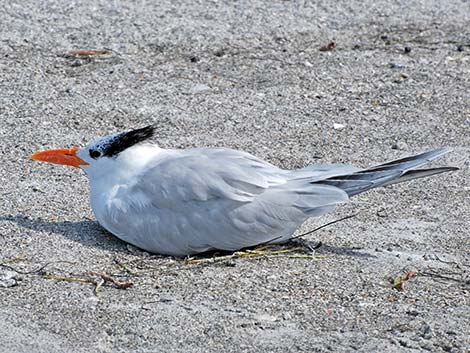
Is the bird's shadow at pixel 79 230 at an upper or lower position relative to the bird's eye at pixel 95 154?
lower

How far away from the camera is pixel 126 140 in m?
5.99

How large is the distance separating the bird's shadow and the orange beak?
35cm

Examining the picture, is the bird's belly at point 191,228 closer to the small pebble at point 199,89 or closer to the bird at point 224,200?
the bird at point 224,200

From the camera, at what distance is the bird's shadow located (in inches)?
228

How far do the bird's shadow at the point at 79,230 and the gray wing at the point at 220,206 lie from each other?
208 millimetres

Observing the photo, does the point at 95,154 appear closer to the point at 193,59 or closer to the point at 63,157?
the point at 63,157

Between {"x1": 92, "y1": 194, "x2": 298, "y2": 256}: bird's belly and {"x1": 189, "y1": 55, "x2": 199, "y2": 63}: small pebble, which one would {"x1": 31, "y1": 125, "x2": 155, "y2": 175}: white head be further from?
{"x1": 189, "y1": 55, "x2": 199, "y2": 63}: small pebble

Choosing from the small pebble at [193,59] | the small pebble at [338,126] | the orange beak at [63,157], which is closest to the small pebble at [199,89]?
the small pebble at [193,59]

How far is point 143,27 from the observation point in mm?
9133

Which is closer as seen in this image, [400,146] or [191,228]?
[191,228]

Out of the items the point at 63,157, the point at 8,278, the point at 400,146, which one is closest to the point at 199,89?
the point at 400,146

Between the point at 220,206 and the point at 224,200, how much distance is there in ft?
0.13

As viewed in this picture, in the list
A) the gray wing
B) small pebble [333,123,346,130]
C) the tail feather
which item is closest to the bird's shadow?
the gray wing

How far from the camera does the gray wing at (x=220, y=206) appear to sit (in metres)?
5.72
